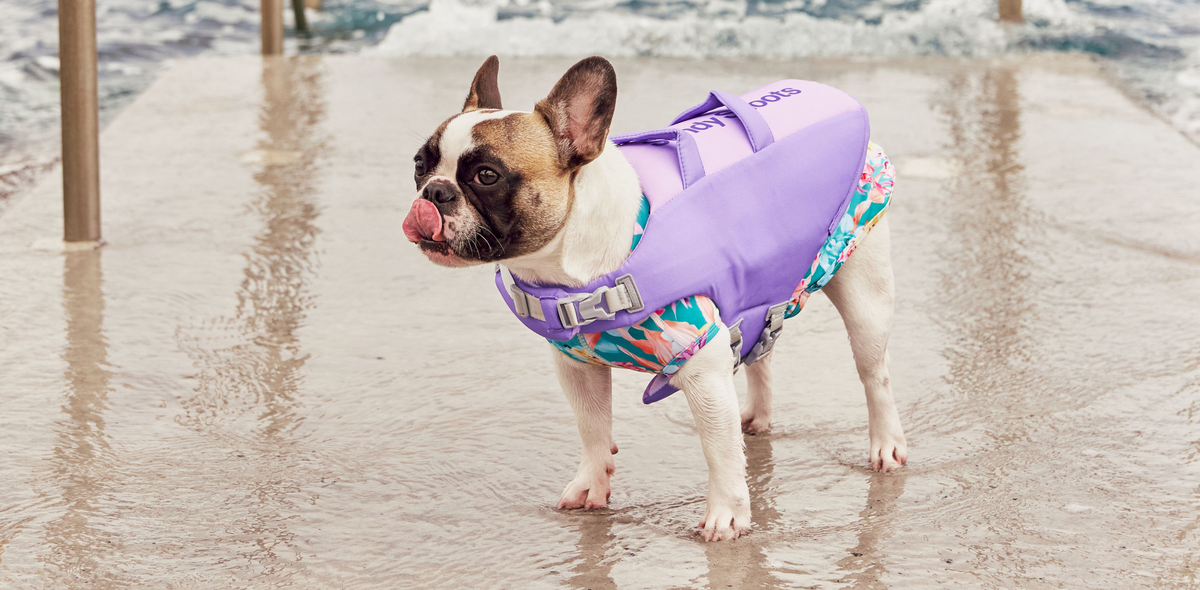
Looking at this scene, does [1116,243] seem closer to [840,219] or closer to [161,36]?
[840,219]

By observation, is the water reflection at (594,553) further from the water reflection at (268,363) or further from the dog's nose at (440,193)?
the dog's nose at (440,193)

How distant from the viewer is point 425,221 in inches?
87.5

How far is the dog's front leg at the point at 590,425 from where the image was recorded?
2.72m

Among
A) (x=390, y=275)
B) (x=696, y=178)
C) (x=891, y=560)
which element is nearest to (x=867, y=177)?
(x=696, y=178)

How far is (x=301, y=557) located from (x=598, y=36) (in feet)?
24.7

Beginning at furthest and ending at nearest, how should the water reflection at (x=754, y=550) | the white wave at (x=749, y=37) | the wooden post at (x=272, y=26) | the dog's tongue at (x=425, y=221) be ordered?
the white wave at (x=749, y=37) < the wooden post at (x=272, y=26) < the water reflection at (x=754, y=550) < the dog's tongue at (x=425, y=221)

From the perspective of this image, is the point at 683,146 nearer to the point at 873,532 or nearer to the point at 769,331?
the point at 769,331

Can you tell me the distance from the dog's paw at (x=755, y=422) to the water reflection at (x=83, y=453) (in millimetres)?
1732

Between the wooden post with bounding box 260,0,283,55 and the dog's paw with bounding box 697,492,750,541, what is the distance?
23.8ft

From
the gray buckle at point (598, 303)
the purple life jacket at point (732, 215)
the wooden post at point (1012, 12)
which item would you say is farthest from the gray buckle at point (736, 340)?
the wooden post at point (1012, 12)

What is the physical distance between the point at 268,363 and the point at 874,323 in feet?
6.78

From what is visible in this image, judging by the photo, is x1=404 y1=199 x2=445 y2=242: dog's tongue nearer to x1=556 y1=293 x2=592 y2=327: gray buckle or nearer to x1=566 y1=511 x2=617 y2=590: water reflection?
x1=556 y1=293 x2=592 y2=327: gray buckle

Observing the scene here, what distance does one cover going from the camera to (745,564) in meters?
2.45

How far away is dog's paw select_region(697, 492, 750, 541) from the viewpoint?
257 centimetres
